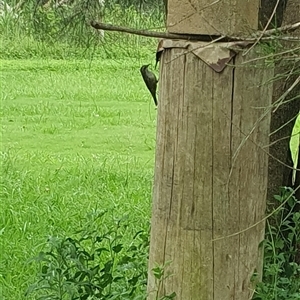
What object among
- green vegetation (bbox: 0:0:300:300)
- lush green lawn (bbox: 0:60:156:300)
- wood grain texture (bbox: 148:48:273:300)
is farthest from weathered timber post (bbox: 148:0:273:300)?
lush green lawn (bbox: 0:60:156:300)

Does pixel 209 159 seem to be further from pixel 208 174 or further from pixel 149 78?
pixel 149 78

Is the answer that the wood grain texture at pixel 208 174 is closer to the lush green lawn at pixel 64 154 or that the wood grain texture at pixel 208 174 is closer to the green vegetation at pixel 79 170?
the green vegetation at pixel 79 170

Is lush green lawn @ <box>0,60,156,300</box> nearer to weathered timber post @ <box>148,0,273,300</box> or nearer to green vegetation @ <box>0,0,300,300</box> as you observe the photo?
green vegetation @ <box>0,0,300,300</box>

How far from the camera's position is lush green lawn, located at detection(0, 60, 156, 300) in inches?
164

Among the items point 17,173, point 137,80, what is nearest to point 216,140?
point 17,173

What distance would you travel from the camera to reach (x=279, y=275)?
251 cm

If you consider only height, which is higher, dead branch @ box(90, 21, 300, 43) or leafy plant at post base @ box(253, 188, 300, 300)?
dead branch @ box(90, 21, 300, 43)

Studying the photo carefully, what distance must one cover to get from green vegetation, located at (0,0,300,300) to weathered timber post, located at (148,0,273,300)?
0.34 ft

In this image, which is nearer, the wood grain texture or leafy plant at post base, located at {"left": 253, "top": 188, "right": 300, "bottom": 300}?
the wood grain texture

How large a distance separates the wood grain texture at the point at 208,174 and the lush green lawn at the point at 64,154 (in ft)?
3.89

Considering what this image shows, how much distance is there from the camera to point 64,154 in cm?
640

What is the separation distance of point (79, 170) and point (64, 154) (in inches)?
28.1

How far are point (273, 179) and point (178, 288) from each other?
103cm

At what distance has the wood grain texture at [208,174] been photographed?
1952 mm
